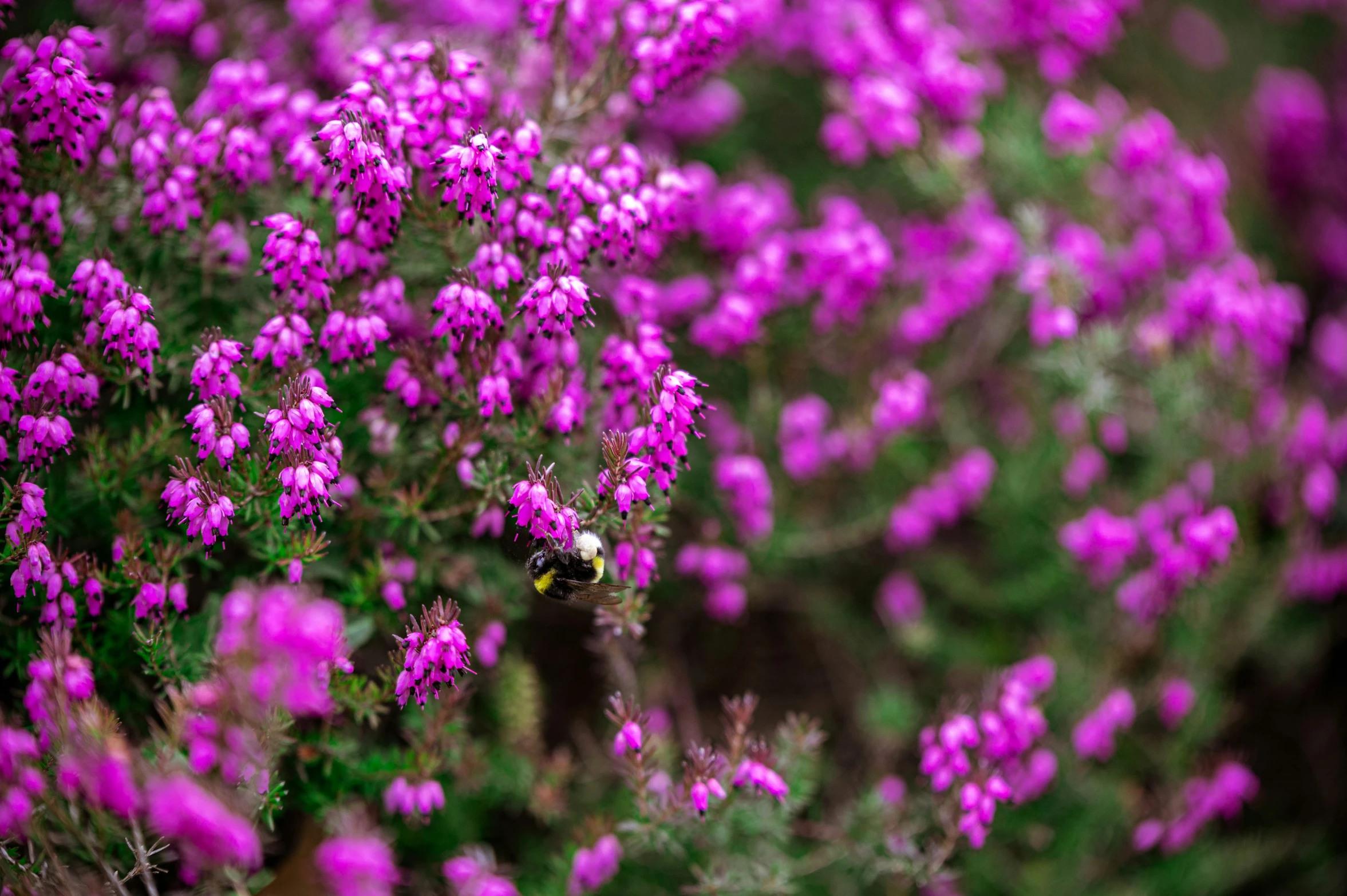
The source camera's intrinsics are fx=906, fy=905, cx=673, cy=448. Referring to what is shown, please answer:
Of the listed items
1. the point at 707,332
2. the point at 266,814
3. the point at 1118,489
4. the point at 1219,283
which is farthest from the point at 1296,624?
the point at 266,814

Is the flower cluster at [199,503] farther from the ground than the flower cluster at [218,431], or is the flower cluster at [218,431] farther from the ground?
the flower cluster at [218,431]

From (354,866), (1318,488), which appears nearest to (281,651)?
(354,866)

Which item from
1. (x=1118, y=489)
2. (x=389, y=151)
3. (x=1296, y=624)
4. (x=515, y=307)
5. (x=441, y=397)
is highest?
(x=389, y=151)

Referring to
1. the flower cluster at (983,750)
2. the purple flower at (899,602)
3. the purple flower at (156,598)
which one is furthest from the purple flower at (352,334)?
the purple flower at (899,602)

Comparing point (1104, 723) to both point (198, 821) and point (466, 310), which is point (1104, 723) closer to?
point (466, 310)

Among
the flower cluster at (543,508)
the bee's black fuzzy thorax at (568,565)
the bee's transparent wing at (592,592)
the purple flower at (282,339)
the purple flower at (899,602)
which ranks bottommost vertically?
the purple flower at (899,602)

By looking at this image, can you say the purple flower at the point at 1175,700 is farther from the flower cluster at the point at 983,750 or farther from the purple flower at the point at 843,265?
the purple flower at the point at 843,265

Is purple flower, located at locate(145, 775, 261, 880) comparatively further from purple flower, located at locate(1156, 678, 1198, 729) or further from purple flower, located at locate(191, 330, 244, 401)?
purple flower, located at locate(1156, 678, 1198, 729)

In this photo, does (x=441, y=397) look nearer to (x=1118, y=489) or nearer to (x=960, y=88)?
(x=960, y=88)
